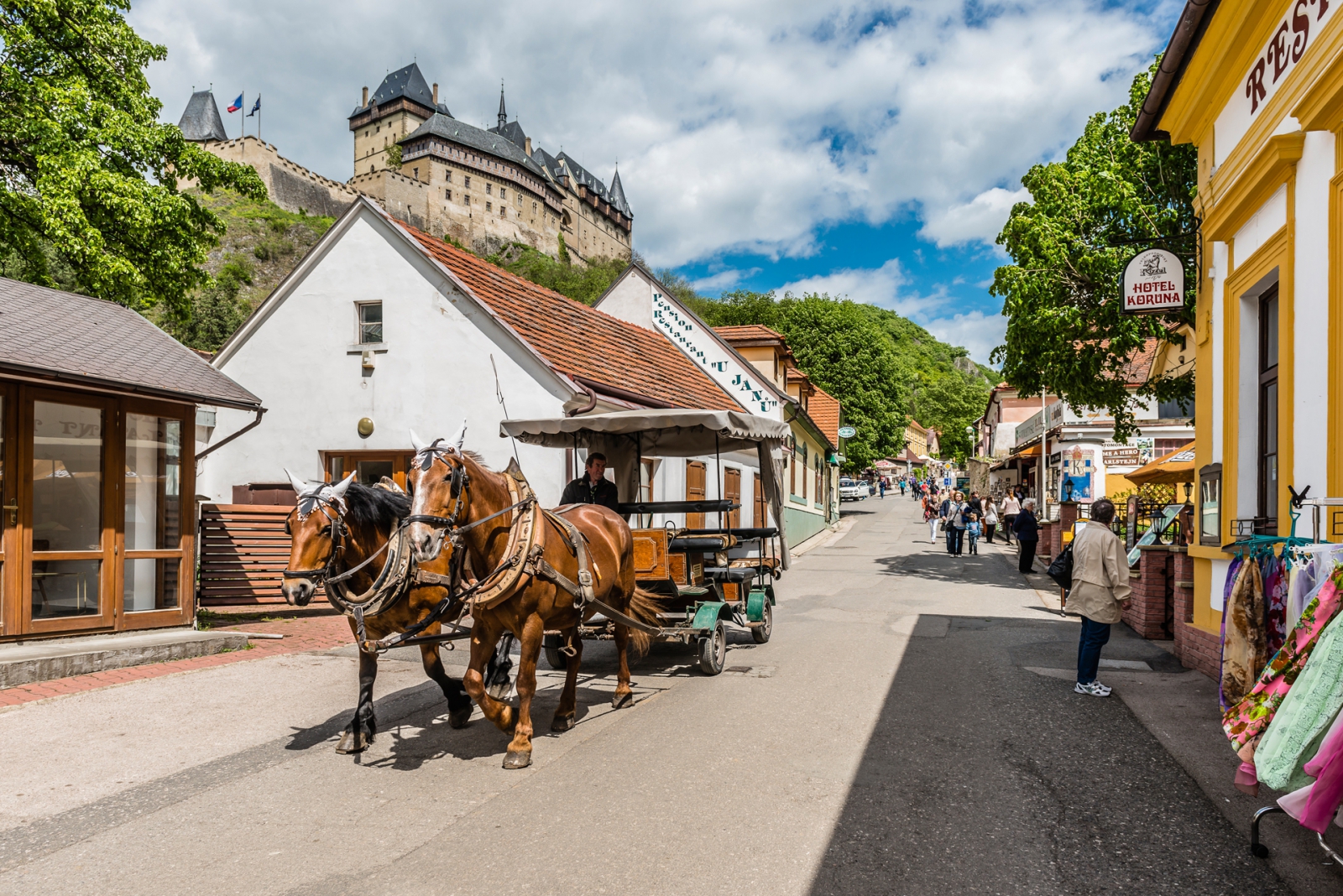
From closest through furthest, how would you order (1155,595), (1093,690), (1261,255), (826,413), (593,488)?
(1261,255)
(1093,690)
(593,488)
(1155,595)
(826,413)

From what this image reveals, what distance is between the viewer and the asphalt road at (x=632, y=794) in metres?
3.97

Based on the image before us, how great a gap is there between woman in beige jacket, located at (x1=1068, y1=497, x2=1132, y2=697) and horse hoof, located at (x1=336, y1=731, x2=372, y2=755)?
5.86 meters

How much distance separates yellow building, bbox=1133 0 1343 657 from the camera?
6340 millimetres

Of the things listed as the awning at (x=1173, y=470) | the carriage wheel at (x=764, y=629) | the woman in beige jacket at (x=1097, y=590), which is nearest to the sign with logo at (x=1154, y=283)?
the woman in beige jacket at (x=1097, y=590)

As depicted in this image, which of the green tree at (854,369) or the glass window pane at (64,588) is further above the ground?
the green tree at (854,369)

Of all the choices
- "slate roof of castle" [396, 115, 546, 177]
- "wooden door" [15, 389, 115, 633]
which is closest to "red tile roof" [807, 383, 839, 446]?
"wooden door" [15, 389, 115, 633]

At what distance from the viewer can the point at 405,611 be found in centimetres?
593

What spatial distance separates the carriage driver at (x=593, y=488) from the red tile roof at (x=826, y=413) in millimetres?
27563

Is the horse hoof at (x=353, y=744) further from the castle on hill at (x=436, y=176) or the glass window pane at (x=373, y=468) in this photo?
the castle on hill at (x=436, y=176)

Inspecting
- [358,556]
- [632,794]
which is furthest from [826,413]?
[632,794]

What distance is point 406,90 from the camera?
10562 cm

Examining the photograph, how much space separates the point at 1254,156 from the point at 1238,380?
6.56 feet

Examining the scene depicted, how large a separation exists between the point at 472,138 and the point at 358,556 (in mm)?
103949

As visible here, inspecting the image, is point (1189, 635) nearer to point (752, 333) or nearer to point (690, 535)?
point (690, 535)
